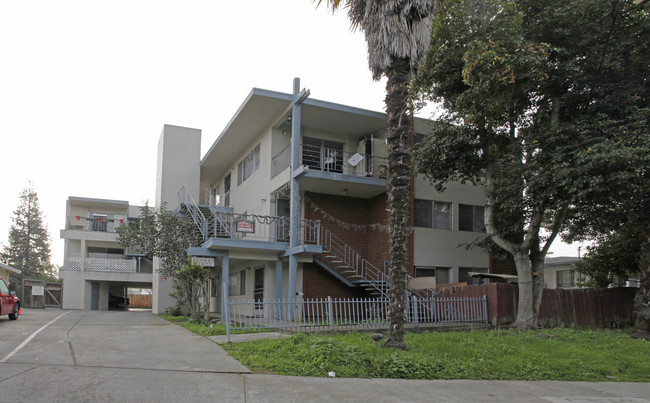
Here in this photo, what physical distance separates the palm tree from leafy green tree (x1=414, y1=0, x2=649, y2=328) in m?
2.61

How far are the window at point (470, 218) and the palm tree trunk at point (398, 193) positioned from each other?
451 inches

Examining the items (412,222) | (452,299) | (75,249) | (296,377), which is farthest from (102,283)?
(296,377)

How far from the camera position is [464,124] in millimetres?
16031

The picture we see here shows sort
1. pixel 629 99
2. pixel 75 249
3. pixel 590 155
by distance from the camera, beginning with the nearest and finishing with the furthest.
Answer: pixel 590 155, pixel 629 99, pixel 75 249

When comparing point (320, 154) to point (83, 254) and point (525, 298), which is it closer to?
point (525, 298)

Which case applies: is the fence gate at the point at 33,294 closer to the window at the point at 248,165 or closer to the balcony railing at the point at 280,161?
the window at the point at 248,165

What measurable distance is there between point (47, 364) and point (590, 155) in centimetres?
1229

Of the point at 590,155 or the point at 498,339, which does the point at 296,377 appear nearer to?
the point at 498,339

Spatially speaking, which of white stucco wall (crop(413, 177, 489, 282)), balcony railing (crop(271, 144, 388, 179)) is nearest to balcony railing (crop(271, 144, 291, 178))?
balcony railing (crop(271, 144, 388, 179))

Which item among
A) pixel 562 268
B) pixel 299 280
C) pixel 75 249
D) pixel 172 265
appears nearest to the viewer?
pixel 299 280

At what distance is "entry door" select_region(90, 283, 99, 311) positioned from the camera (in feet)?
120

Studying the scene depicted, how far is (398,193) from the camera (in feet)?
Answer: 35.1

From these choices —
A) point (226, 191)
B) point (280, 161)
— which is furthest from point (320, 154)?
point (226, 191)

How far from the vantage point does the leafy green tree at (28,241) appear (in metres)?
59.7
